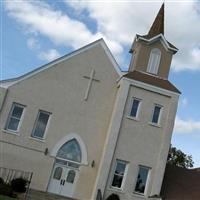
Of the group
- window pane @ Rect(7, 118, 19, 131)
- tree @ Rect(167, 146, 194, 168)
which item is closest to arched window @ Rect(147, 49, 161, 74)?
window pane @ Rect(7, 118, 19, 131)

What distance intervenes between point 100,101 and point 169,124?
5349 millimetres

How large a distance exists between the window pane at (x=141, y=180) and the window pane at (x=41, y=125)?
7.51m

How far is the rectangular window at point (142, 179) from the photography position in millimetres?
29406

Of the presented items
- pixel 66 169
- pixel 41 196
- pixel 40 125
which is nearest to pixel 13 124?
pixel 40 125

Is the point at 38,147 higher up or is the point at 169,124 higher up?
the point at 169,124

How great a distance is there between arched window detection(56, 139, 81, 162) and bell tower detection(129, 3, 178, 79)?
778cm

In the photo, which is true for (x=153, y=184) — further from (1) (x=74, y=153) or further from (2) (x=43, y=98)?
(2) (x=43, y=98)

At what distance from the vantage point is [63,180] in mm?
29516

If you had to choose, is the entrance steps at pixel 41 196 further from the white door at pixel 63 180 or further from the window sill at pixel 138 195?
the window sill at pixel 138 195

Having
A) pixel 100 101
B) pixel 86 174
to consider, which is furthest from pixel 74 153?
pixel 100 101

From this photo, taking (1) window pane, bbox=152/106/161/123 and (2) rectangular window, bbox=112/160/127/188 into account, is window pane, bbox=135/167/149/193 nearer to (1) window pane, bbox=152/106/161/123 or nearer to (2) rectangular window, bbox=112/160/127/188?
(2) rectangular window, bbox=112/160/127/188

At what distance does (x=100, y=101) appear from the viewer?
31125mm

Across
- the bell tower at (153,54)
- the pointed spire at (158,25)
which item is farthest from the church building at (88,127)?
the pointed spire at (158,25)

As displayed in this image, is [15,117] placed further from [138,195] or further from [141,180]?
[138,195]
